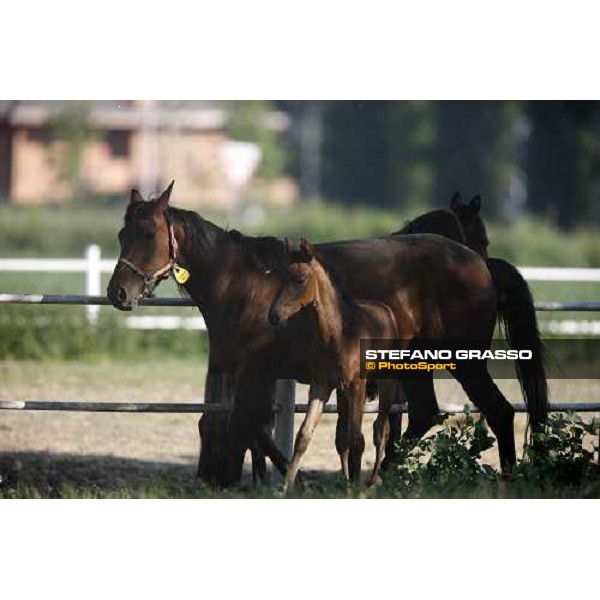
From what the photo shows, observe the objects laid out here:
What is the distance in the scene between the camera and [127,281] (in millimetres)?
6773

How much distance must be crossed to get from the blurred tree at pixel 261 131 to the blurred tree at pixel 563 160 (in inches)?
65.8

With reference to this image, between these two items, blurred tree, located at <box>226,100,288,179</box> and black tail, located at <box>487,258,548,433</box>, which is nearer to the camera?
black tail, located at <box>487,258,548,433</box>

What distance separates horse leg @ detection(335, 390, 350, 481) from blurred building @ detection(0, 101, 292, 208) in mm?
1558

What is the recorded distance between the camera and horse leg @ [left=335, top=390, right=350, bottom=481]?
22.6 ft

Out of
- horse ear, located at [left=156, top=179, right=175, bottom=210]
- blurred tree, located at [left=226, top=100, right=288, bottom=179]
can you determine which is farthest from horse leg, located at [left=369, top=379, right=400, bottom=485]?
blurred tree, located at [left=226, top=100, right=288, bottom=179]

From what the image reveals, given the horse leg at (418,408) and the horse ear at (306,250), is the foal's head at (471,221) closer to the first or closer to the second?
the horse leg at (418,408)

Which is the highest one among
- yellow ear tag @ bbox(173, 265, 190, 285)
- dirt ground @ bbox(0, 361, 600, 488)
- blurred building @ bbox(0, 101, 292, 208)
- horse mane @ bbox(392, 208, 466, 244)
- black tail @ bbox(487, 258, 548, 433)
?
blurred building @ bbox(0, 101, 292, 208)

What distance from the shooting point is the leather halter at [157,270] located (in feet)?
22.3

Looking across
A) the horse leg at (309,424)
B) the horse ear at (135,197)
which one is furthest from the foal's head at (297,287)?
the horse ear at (135,197)

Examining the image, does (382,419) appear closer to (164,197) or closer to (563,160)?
(164,197)

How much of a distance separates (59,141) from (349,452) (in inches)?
98.2

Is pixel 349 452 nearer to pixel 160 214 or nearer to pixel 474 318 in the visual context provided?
pixel 474 318

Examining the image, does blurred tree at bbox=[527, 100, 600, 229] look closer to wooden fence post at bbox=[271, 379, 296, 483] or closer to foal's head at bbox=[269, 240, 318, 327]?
foal's head at bbox=[269, 240, 318, 327]

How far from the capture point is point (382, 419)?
711cm
